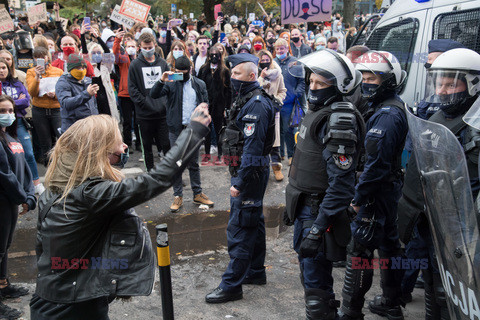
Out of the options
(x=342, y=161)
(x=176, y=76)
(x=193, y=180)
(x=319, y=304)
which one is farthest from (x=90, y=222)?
(x=193, y=180)

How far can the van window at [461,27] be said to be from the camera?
5.18m

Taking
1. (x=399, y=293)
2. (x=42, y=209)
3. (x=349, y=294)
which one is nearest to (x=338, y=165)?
(x=349, y=294)

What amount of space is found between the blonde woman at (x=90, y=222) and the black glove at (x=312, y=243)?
114 cm

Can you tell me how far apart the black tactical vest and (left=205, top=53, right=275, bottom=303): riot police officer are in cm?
70

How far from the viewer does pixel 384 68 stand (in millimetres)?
4098

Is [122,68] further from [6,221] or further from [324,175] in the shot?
[324,175]

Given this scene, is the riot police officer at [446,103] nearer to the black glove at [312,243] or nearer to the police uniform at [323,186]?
the police uniform at [323,186]

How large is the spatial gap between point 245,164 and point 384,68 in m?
1.41

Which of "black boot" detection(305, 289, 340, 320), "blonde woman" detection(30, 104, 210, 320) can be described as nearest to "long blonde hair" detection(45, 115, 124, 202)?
"blonde woman" detection(30, 104, 210, 320)

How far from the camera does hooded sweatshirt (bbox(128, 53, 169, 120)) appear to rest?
745cm

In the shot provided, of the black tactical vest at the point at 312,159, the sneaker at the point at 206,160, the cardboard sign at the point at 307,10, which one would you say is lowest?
the sneaker at the point at 206,160

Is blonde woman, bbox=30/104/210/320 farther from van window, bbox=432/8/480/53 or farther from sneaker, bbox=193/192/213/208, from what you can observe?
sneaker, bbox=193/192/213/208

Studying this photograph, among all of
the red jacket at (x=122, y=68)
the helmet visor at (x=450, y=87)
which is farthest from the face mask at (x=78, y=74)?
the helmet visor at (x=450, y=87)

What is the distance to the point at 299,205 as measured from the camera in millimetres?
3637
